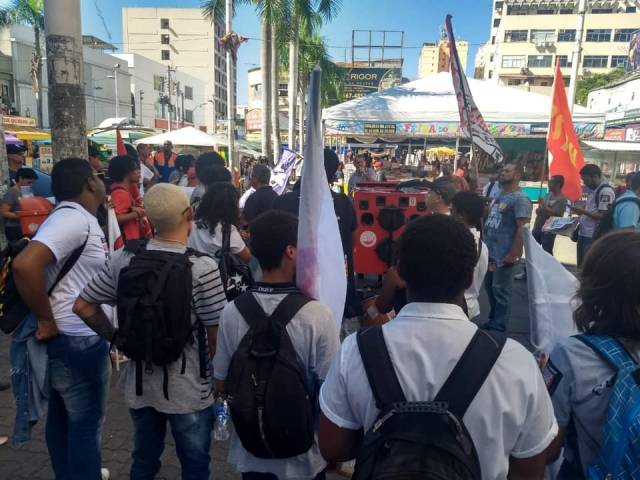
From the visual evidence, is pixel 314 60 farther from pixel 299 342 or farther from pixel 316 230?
pixel 299 342

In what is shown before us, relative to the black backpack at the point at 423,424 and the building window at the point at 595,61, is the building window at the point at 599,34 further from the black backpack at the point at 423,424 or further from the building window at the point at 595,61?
the black backpack at the point at 423,424

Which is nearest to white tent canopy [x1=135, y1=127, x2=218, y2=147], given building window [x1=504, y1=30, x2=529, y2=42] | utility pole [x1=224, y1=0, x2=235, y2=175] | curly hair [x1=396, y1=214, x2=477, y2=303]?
utility pole [x1=224, y1=0, x2=235, y2=175]

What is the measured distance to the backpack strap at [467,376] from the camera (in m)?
1.24

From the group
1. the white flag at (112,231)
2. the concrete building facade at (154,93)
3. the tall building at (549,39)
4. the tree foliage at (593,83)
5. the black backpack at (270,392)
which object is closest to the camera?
the black backpack at (270,392)

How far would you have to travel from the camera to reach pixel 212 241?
3.37 meters

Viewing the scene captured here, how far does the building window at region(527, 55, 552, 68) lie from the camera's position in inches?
2493

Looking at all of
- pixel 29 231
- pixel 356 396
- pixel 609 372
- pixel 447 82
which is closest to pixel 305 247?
pixel 356 396

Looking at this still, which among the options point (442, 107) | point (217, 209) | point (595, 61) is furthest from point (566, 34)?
point (217, 209)

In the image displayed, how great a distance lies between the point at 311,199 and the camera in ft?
6.69

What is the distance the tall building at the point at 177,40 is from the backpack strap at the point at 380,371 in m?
78.4

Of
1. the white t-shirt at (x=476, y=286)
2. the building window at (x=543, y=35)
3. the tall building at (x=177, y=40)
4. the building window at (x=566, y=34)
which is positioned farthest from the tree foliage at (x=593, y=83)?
the tall building at (x=177, y=40)

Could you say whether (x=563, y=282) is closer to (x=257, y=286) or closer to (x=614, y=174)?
(x=257, y=286)

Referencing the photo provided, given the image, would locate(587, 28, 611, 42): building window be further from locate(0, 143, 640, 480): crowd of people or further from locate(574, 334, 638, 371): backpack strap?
locate(574, 334, 638, 371): backpack strap

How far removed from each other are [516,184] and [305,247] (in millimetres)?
3904
